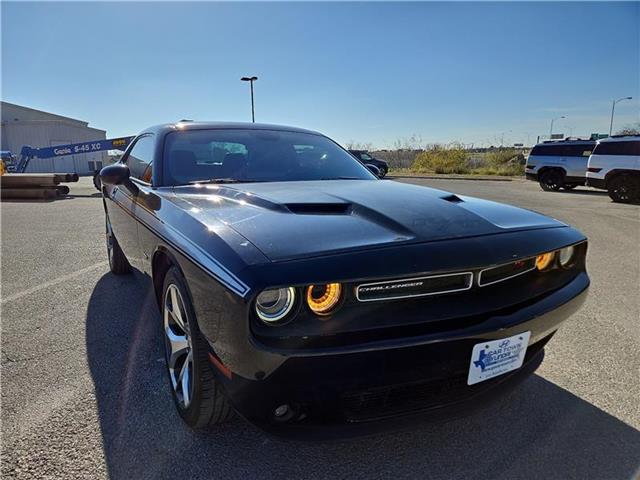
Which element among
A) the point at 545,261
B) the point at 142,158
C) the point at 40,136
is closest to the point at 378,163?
the point at 142,158

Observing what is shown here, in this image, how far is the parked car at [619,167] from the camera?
11.7 metres

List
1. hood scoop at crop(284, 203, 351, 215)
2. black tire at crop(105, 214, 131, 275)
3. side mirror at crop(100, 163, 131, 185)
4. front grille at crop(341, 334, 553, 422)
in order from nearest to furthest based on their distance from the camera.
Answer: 1. front grille at crop(341, 334, 553, 422)
2. hood scoop at crop(284, 203, 351, 215)
3. side mirror at crop(100, 163, 131, 185)
4. black tire at crop(105, 214, 131, 275)

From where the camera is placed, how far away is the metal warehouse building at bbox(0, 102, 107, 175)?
3478cm

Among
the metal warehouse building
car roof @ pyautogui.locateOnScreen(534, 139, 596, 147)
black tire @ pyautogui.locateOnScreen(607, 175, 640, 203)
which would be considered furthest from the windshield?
the metal warehouse building

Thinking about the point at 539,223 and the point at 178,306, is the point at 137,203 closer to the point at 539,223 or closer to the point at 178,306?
the point at 178,306

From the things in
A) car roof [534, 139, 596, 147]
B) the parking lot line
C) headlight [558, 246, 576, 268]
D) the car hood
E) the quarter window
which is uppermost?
car roof [534, 139, 596, 147]

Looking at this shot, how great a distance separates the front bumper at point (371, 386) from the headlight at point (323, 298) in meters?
0.14

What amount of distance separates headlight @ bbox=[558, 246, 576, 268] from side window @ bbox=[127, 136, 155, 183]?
2484 millimetres

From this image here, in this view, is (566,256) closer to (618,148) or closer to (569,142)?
(618,148)

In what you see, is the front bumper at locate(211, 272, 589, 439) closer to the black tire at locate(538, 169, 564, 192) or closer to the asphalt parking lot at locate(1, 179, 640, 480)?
the asphalt parking lot at locate(1, 179, 640, 480)

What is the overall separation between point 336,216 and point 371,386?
0.72m

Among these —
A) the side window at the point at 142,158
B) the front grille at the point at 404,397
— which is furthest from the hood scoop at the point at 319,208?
the side window at the point at 142,158

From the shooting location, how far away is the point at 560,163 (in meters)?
15.6

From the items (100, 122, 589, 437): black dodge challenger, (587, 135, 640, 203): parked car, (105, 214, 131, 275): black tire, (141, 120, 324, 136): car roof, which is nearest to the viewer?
(100, 122, 589, 437): black dodge challenger
